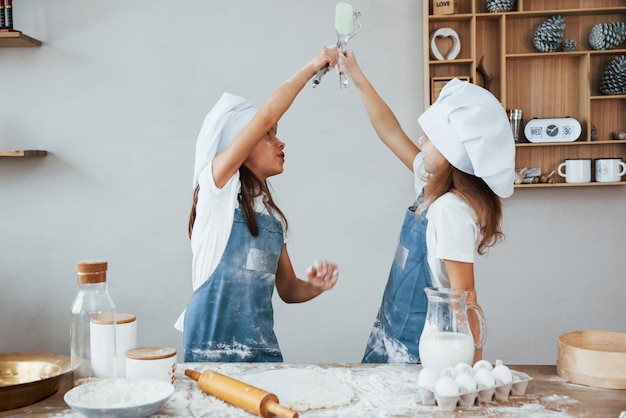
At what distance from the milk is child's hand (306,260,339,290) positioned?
0.60 metres

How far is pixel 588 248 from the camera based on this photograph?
10.8ft

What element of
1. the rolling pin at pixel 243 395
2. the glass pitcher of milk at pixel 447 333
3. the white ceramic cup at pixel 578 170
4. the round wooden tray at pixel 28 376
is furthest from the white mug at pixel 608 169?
the round wooden tray at pixel 28 376

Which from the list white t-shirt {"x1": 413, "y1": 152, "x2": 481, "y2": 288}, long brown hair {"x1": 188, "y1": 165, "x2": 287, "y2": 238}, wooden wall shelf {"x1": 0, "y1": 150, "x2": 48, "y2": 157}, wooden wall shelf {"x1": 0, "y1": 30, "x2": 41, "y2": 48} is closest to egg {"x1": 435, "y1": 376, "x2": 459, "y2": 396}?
white t-shirt {"x1": 413, "y1": 152, "x2": 481, "y2": 288}

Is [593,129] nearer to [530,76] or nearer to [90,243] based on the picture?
[530,76]

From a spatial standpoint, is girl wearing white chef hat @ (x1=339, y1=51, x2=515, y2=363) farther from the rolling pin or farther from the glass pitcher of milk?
the rolling pin

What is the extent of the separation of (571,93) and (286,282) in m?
1.94

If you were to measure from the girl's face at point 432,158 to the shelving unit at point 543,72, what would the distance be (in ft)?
4.32

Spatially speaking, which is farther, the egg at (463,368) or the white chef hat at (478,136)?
the white chef hat at (478,136)

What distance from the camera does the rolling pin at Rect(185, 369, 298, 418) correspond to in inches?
49.7

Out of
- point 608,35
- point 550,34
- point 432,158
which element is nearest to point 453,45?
point 550,34

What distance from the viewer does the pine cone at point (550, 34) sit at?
10.0 ft

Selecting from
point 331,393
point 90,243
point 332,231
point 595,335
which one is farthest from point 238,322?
point 90,243

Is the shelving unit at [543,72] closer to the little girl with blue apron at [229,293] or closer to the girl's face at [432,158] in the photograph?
the girl's face at [432,158]

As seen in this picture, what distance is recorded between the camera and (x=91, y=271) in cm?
145
